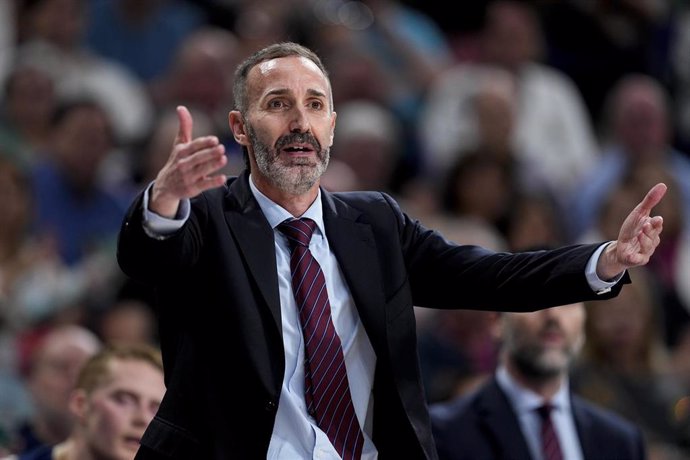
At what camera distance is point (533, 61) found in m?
10.5

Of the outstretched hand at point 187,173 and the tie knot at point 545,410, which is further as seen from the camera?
the tie knot at point 545,410

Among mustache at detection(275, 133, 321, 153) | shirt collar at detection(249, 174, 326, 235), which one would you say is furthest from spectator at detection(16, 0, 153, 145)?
mustache at detection(275, 133, 321, 153)

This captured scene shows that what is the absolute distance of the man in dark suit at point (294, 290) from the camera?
3.69 m

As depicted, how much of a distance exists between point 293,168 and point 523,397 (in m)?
2.19

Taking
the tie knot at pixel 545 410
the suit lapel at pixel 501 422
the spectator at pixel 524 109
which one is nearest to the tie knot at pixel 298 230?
the suit lapel at pixel 501 422

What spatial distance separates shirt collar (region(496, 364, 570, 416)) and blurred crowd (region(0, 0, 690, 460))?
0.94 metres

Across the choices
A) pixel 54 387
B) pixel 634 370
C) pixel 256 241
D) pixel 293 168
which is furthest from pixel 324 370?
pixel 634 370

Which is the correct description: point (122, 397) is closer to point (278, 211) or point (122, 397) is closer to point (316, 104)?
point (278, 211)

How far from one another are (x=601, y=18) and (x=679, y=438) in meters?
5.06

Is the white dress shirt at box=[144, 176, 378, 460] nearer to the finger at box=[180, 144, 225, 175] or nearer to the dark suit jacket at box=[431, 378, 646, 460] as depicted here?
the finger at box=[180, 144, 225, 175]

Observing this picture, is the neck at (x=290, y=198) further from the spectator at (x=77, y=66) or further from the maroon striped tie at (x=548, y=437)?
the spectator at (x=77, y=66)

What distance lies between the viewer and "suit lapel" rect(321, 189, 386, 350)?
380 centimetres

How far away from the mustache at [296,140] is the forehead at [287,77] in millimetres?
118

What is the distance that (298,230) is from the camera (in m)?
3.88
